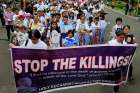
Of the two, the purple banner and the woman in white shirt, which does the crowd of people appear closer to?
the woman in white shirt

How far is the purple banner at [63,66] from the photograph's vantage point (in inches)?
342

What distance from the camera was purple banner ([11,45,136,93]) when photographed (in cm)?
870

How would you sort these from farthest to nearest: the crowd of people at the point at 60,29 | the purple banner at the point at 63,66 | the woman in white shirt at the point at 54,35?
the woman in white shirt at the point at 54,35, the crowd of people at the point at 60,29, the purple banner at the point at 63,66

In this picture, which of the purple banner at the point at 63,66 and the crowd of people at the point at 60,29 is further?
the crowd of people at the point at 60,29

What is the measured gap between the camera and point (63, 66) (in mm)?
8883

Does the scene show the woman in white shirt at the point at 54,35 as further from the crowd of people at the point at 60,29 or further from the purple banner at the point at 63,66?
the purple banner at the point at 63,66

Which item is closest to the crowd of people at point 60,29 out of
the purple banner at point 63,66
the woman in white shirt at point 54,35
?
the woman in white shirt at point 54,35

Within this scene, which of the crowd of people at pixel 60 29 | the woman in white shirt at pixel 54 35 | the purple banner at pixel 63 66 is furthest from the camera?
the woman in white shirt at pixel 54 35

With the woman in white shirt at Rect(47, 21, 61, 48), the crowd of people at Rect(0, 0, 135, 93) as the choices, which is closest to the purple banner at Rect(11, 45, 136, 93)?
the crowd of people at Rect(0, 0, 135, 93)

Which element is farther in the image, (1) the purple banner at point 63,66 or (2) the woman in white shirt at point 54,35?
(2) the woman in white shirt at point 54,35

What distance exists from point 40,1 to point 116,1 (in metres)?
25.0

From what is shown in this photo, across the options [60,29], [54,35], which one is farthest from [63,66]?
[60,29]

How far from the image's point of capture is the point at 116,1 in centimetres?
5094

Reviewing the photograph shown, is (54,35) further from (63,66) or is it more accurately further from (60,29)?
(63,66)
